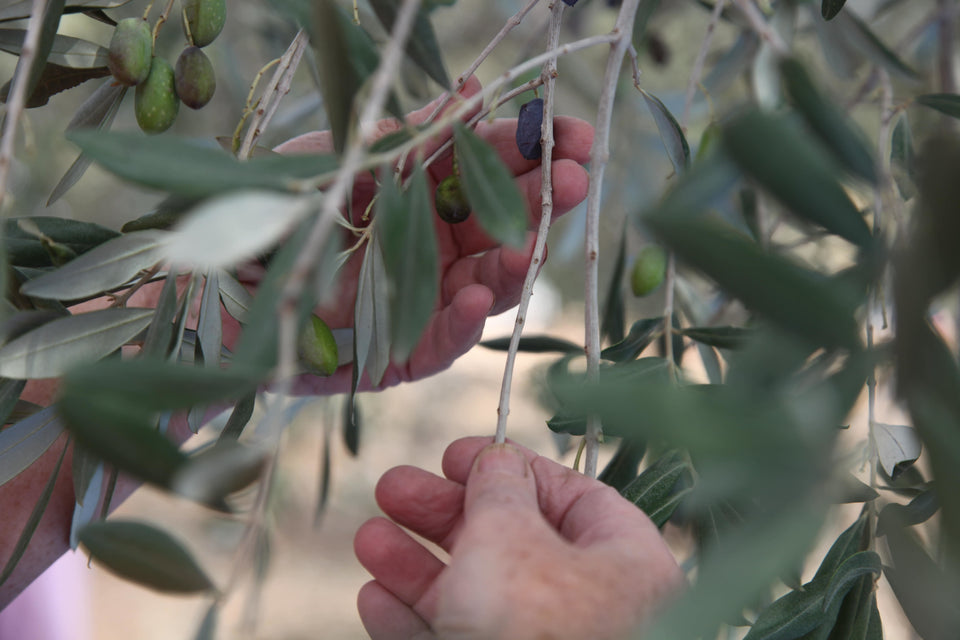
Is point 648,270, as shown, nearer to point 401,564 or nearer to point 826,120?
point 401,564

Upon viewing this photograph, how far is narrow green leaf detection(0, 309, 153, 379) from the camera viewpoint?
50 centimetres

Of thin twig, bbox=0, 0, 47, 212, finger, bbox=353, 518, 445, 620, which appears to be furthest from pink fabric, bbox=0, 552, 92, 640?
thin twig, bbox=0, 0, 47, 212

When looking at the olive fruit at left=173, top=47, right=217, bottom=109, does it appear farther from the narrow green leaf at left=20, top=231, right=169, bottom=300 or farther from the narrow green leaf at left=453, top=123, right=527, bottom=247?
the narrow green leaf at left=453, top=123, right=527, bottom=247

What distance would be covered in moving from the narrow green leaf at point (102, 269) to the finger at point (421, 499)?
29 centimetres

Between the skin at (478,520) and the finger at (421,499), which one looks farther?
the finger at (421,499)

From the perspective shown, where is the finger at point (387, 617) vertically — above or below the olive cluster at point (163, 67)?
below


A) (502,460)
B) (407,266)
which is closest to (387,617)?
(502,460)

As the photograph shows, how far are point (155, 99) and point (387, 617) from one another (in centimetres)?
53

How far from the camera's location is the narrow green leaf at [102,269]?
516mm

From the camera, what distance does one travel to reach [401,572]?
698mm

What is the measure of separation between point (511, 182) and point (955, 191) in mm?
236

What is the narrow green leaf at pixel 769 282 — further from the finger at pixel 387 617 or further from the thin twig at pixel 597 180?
the finger at pixel 387 617

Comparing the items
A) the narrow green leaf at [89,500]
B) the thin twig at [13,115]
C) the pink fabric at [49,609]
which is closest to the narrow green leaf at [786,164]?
the thin twig at [13,115]

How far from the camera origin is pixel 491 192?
0.45 m
